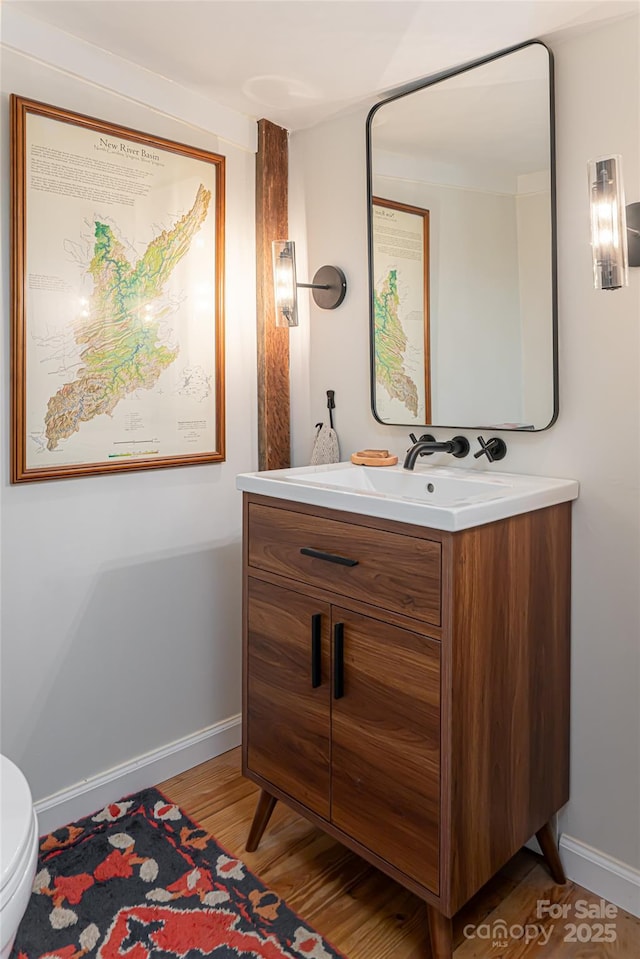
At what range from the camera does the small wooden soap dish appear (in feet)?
6.51

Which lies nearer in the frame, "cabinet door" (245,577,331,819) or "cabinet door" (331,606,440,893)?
"cabinet door" (331,606,440,893)

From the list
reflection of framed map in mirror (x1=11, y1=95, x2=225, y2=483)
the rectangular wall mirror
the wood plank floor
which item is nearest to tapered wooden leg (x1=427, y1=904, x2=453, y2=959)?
the wood plank floor

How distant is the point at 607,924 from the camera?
1.58 metres

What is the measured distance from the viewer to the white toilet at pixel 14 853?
0.99m

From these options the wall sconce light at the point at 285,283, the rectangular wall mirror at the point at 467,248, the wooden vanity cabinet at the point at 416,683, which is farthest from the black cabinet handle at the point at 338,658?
the wall sconce light at the point at 285,283

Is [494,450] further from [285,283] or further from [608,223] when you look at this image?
[285,283]

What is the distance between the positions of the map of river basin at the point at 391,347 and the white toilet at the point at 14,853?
144cm

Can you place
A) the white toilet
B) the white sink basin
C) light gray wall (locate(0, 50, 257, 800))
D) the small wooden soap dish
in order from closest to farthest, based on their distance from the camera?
the white toilet
the white sink basin
light gray wall (locate(0, 50, 257, 800))
the small wooden soap dish

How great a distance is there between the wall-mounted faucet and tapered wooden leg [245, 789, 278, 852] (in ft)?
3.29

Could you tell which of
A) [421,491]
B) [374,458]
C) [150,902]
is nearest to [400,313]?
[374,458]

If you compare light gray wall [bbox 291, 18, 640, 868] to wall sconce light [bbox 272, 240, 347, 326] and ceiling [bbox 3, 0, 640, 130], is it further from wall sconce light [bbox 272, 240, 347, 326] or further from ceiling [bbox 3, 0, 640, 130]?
wall sconce light [bbox 272, 240, 347, 326]

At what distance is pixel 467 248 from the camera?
1.88m

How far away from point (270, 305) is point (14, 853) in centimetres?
178

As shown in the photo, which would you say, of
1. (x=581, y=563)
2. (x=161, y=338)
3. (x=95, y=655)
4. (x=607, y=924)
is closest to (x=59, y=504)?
(x=95, y=655)
